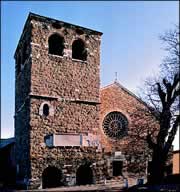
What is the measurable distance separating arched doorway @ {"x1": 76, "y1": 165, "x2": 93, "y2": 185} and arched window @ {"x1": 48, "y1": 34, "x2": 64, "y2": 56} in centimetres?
857

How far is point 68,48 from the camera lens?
23.2 m

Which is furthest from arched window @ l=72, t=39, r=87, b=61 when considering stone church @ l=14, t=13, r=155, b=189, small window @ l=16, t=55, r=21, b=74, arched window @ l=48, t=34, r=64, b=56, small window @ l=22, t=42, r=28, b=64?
small window @ l=16, t=55, r=21, b=74

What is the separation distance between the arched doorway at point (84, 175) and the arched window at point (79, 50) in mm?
8201

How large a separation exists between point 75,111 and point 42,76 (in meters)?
3.47

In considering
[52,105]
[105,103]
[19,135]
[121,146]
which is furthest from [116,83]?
[19,135]

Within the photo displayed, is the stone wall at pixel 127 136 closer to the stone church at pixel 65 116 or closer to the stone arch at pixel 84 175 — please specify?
the stone church at pixel 65 116

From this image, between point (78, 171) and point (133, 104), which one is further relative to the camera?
point (133, 104)

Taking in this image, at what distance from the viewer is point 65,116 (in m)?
22.2

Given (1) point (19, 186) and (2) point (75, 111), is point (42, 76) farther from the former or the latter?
(1) point (19, 186)

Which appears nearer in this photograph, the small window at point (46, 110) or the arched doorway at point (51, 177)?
the arched doorway at point (51, 177)

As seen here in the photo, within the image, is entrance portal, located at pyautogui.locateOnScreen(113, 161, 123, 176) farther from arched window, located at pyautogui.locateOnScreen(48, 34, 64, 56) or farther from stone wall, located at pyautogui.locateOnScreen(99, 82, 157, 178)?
arched window, located at pyautogui.locateOnScreen(48, 34, 64, 56)

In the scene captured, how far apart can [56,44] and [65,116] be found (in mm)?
5552

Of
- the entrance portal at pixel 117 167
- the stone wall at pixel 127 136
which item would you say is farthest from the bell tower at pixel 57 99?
the entrance portal at pixel 117 167

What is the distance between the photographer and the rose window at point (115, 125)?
2525 cm
